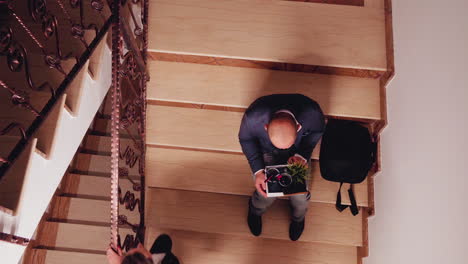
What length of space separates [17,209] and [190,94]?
1483mm

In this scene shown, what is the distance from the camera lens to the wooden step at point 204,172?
2969 mm

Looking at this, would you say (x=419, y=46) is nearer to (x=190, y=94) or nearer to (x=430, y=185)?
(x=430, y=185)

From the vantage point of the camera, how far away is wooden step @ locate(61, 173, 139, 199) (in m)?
3.95

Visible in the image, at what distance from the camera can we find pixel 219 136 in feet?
9.43

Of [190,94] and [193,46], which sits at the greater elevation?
[193,46]

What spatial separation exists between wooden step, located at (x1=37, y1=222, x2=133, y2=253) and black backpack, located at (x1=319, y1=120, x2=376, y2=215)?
2.21m

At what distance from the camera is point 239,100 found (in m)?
2.78

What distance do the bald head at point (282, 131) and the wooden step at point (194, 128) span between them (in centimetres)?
72

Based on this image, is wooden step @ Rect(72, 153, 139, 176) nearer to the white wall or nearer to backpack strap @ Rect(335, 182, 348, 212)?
backpack strap @ Rect(335, 182, 348, 212)

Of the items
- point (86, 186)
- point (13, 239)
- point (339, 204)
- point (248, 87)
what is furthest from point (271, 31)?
point (86, 186)

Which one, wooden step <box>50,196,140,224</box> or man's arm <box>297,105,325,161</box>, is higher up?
man's arm <box>297,105,325,161</box>

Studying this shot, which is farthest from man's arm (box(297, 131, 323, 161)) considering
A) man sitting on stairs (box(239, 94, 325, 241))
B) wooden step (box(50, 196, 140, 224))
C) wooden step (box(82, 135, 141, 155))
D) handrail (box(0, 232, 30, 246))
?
wooden step (box(82, 135, 141, 155))

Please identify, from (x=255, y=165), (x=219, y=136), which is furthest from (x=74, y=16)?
(x=255, y=165)

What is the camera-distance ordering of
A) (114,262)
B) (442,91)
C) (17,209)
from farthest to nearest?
(114,262)
(442,91)
(17,209)
